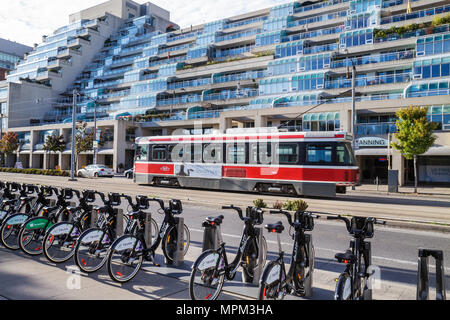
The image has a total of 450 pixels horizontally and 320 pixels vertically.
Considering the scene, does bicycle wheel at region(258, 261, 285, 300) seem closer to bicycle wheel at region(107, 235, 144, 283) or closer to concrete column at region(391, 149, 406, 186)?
bicycle wheel at region(107, 235, 144, 283)

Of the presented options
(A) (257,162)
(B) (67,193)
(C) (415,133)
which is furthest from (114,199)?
(C) (415,133)

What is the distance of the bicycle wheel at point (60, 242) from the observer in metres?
5.55

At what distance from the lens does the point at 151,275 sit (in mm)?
5230

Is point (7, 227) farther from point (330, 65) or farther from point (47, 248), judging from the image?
point (330, 65)

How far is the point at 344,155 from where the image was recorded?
16.0 meters

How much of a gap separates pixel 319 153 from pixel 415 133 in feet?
42.4

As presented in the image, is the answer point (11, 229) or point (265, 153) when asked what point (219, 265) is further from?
point (265, 153)

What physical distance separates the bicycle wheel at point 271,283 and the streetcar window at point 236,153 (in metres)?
14.4

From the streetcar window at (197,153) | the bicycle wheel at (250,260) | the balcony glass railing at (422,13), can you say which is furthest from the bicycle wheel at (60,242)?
the balcony glass railing at (422,13)

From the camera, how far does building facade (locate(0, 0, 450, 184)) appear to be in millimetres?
35531

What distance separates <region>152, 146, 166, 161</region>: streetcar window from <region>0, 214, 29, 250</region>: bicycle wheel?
15.0 meters

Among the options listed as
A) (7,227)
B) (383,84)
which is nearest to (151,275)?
(7,227)

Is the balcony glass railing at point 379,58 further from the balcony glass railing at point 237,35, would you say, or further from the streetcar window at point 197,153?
the streetcar window at point 197,153

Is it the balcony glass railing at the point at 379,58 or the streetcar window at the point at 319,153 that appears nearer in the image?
the streetcar window at the point at 319,153
